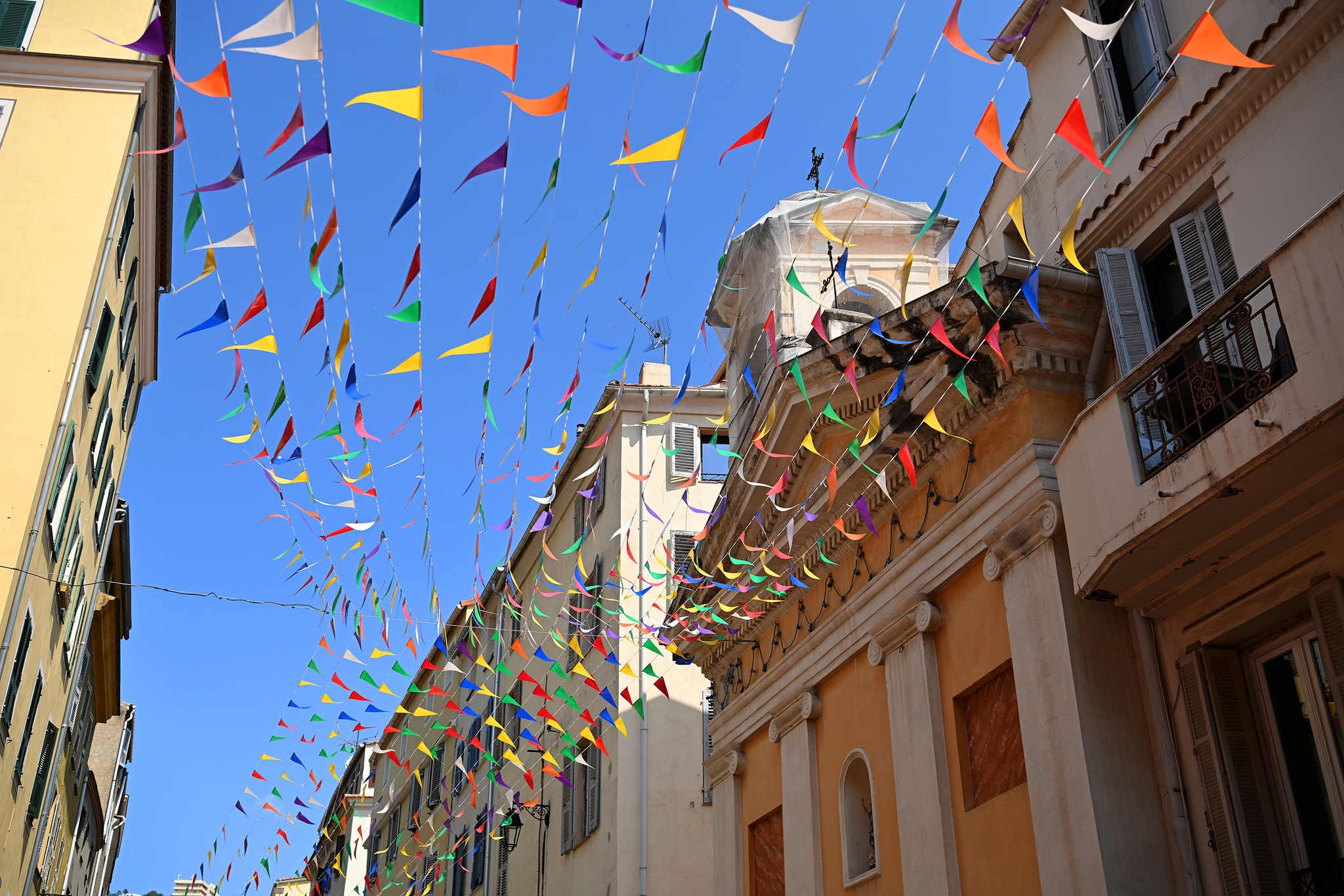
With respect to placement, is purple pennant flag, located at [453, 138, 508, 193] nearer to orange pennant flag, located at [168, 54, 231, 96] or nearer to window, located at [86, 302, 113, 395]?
orange pennant flag, located at [168, 54, 231, 96]

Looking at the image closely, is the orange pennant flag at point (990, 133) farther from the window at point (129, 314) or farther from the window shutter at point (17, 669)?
the window at point (129, 314)

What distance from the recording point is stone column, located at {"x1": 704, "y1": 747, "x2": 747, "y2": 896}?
46.8ft

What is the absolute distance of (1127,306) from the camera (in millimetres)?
8828

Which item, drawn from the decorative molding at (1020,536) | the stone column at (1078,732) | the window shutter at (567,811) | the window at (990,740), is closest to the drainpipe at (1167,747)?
the stone column at (1078,732)

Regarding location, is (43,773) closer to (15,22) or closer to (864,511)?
(15,22)

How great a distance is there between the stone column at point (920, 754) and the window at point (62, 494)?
Result: 364 inches

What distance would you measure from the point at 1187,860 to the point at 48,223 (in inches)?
515

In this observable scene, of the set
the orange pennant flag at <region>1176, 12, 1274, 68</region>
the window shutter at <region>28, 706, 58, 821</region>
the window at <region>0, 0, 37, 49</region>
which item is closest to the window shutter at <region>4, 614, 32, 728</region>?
the window shutter at <region>28, 706, 58, 821</region>

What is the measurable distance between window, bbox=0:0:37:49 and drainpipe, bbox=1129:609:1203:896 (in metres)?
14.3

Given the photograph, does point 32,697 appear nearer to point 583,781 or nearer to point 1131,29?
point 583,781

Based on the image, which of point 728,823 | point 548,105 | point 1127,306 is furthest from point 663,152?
point 728,823

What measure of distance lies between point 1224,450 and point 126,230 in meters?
13.8

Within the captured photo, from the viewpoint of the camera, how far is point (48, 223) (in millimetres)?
13719

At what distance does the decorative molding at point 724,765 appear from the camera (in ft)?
47.8
